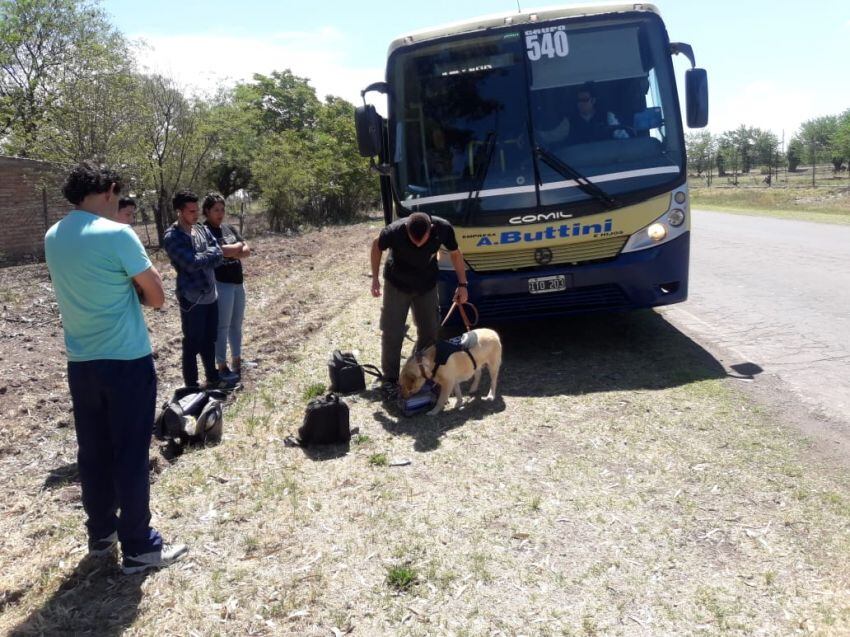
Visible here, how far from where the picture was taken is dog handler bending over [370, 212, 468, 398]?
571cm

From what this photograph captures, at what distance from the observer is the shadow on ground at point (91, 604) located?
121 inches

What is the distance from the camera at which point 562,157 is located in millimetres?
6441

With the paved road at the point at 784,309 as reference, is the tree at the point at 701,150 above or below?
above

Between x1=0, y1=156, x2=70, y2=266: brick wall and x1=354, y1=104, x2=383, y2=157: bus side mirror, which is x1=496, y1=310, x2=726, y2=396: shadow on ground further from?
x1=0, y1=156, x2=70, y2=266: brick wall

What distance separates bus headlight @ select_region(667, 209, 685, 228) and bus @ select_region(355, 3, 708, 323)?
20 mm

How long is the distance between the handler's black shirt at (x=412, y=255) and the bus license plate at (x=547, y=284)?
987 millimetres

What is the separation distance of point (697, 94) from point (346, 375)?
4.28 m

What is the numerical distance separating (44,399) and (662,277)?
5.96 metres

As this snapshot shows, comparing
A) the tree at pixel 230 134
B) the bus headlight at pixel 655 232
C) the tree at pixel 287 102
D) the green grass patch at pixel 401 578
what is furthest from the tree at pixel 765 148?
the green grass patch at pixel 401 578

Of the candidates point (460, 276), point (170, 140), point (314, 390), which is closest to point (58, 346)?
point (314, 390)

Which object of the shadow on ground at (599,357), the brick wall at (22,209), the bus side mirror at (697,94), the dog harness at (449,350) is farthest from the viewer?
the brick wall at (22,209)

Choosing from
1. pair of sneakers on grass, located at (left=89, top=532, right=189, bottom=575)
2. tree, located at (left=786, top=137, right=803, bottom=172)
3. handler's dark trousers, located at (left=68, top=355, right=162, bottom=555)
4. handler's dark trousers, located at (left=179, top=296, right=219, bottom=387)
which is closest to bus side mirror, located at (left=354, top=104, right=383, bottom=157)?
handler's dark trousers, located at (left=179, top=296, right=219, bottom=387)

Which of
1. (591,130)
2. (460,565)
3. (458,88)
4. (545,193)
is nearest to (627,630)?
(460,565)

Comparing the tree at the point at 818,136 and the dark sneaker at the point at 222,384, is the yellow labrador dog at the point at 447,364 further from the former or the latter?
the tree at the point at 818,136
